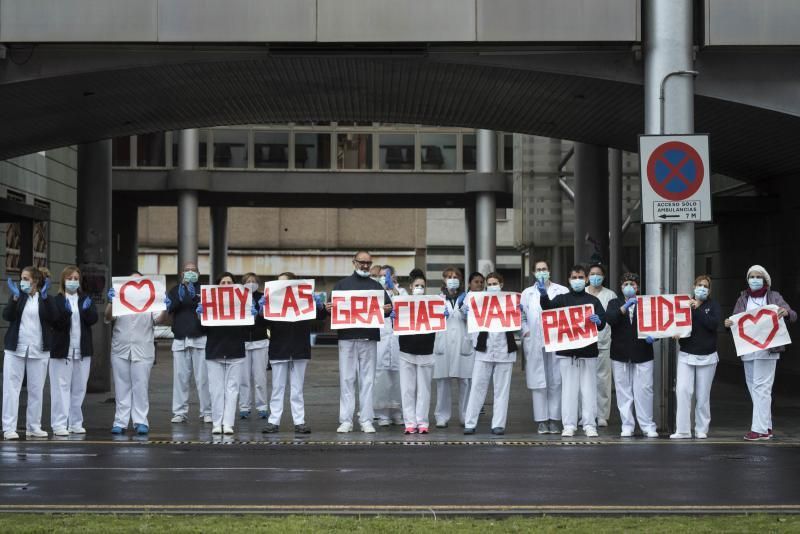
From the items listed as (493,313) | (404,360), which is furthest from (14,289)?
(493,313)

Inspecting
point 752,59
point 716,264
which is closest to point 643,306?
point 752,59

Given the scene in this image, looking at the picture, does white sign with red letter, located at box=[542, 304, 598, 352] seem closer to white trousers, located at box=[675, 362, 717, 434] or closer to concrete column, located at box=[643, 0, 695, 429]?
white trousers, located at box=[675, 362, 717, 434]

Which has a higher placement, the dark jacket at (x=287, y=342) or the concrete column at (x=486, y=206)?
the concrete column at (x=486, y=206)

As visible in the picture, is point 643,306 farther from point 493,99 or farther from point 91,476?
point 91,476

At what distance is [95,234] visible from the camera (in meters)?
25.2

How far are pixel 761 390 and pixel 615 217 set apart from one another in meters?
15.8

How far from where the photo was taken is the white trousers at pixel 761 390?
16.0m

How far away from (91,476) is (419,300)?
19.3ft

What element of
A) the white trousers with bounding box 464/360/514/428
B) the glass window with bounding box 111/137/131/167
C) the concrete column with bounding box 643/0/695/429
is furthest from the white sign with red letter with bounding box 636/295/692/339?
the glass window with bounding box 111/137/131/167

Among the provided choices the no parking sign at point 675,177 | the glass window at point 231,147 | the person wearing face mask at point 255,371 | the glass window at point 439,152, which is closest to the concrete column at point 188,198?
the glass window at point 231,147

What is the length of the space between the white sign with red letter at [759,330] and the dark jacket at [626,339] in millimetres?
1083

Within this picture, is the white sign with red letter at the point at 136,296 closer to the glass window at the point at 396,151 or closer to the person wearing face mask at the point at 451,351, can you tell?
the person wearing face mask at the point at 451,351

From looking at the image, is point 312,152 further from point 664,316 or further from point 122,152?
point 664,316

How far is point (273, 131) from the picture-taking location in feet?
151
